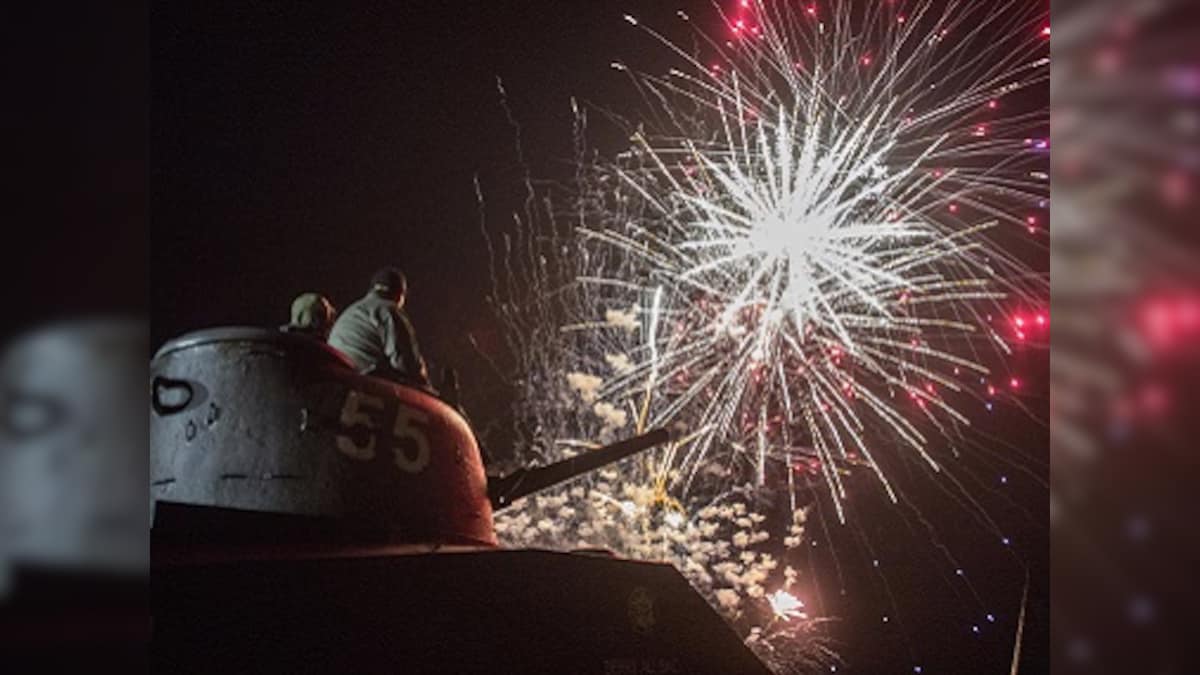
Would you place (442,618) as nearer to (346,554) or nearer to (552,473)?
(346,554)

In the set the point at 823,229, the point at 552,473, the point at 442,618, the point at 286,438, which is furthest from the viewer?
the point at 823,229

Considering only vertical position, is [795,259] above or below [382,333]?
above

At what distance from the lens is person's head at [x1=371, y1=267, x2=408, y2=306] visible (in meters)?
5.05

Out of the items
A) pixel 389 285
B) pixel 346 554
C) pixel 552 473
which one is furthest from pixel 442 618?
pixel 389 285

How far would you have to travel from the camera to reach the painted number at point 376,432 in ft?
14.5

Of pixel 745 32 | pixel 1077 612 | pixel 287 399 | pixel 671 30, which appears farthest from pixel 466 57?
pixel 1077 612

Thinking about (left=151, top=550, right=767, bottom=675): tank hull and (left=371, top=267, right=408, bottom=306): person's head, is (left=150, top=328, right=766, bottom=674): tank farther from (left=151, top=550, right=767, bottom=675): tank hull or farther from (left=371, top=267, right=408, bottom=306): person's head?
(left=371, top=267, right=408, bottom=306): person's head

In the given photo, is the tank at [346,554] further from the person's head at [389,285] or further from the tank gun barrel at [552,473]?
the person's head at [389,285]

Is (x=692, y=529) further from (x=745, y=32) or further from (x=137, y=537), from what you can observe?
(x=137, y=537)

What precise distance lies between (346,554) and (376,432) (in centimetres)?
53

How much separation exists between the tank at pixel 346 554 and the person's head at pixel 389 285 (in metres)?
0.48

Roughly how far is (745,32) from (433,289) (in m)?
2.29

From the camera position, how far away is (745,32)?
7.01 metres

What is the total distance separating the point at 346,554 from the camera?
13.5ft
